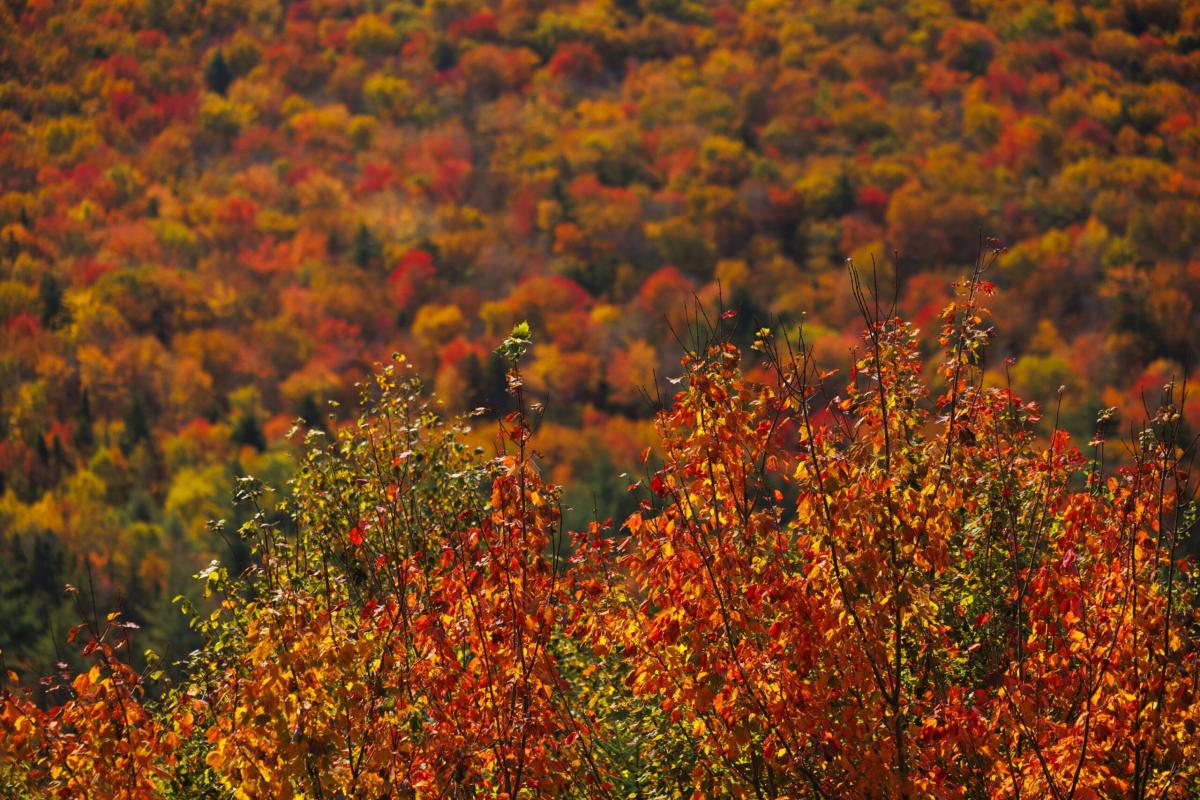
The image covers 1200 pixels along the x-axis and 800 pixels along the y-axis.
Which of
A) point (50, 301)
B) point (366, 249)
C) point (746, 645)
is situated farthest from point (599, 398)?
point (746, 645)

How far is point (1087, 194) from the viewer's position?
12925cm

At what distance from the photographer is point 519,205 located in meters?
140

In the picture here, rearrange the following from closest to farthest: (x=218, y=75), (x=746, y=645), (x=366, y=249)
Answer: (x=746, y=645) → (x=366, y=249) → (x=218, y=75)

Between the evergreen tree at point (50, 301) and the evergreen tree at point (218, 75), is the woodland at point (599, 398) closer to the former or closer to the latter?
the evergreen tree at point (218, 75)

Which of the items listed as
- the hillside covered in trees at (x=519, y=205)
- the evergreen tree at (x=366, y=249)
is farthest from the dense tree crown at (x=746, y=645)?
the evergreen tree at (x=366, y=249)

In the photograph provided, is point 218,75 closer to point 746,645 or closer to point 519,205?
point 519,205

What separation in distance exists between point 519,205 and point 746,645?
133554mm

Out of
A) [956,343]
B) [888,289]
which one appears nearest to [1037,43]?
[888,289]

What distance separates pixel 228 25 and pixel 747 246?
83228mm

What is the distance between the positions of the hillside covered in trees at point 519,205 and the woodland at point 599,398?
0.58 metres

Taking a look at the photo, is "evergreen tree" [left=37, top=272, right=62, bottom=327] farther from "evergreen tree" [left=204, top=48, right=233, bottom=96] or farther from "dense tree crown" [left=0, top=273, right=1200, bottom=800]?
"dense tree crown" [left=0, top=273, right=1200, bottom=800]

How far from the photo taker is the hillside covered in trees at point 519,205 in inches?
3912

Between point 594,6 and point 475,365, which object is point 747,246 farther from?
point 594,6

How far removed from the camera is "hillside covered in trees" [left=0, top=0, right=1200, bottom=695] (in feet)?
Answer: 326
